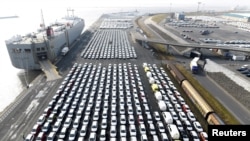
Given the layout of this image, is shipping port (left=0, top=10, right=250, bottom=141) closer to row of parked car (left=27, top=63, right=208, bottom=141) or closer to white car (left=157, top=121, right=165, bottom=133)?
row of parked car (left=27, top=63, right=208, bottom=141)

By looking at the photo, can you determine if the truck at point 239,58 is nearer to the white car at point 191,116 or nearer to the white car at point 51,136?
the white car at point 191,116

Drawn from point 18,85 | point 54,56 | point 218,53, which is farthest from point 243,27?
point 18,85

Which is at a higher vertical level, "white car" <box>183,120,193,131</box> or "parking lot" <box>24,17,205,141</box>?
"parking lot" <box>24,17,205,141</box>

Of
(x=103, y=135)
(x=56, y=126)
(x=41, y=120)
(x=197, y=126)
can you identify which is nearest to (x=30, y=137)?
(x=56, y=126)

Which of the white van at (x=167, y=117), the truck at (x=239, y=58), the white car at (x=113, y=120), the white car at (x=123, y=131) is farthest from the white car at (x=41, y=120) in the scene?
the truck at (x=239, y=58)

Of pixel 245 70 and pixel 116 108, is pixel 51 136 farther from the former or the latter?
pixel 245 70

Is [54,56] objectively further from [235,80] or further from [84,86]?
[235,80]

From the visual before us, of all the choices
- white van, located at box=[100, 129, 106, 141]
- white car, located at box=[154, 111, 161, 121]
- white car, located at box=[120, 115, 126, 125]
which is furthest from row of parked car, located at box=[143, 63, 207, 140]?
white van, located at box=[100, 129, 106, 141]

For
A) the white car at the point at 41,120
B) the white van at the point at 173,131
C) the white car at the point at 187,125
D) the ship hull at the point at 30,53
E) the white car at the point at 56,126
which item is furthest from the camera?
the ship hull at the point at 30,53
